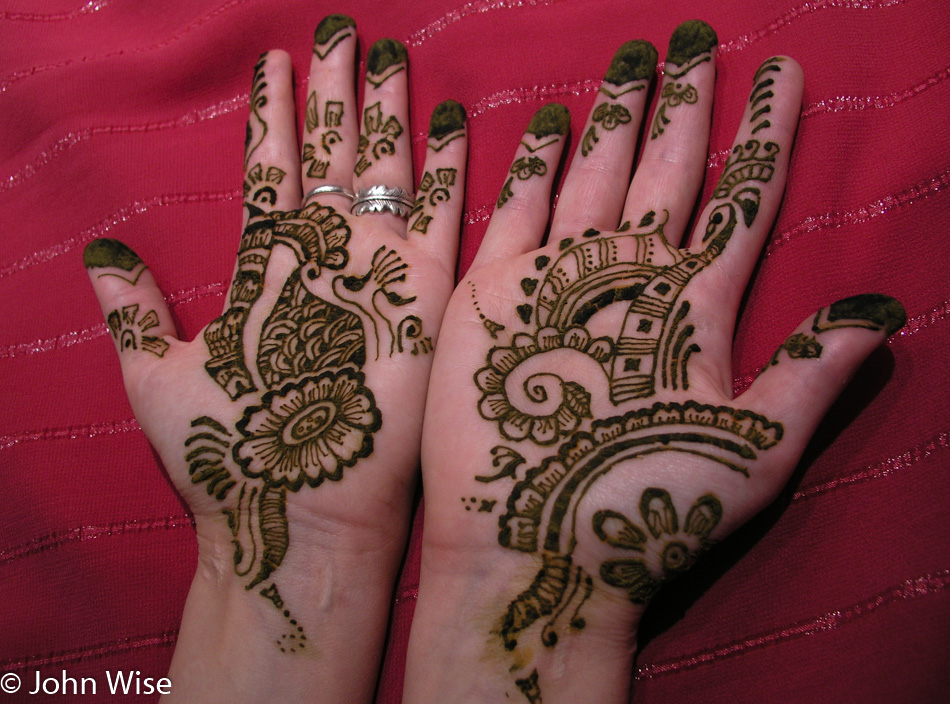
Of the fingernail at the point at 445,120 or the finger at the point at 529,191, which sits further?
the fingernail at the point at 445,120

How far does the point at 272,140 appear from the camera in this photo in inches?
53.1

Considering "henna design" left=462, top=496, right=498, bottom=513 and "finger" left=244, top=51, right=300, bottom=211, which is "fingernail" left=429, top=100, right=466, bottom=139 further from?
"henna design" left=462, top=496, right=498, bottom=513

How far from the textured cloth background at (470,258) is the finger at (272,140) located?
0.08 m

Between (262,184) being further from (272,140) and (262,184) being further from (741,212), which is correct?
(741,212)

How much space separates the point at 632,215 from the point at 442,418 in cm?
47

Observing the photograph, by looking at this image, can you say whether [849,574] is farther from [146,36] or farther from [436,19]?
[146,36]

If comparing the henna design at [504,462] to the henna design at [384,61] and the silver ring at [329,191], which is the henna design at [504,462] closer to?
the silver ring at [329,191]

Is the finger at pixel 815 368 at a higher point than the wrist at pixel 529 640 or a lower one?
higher

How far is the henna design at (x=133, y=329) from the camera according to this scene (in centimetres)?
118

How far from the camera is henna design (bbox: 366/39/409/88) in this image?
1361 millimetres

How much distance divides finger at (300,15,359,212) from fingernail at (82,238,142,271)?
0.36 meters

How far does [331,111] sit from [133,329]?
59 centimetres

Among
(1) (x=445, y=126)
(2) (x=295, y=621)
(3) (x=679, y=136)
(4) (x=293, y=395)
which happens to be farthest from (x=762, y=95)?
(2) (x=295, y=621)
